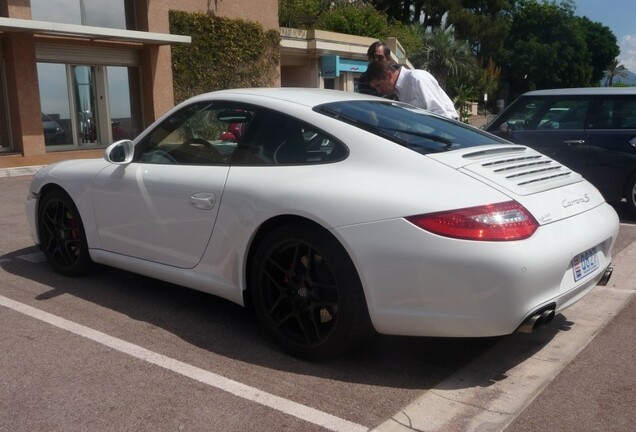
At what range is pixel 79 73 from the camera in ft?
55.8

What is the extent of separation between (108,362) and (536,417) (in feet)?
7.24

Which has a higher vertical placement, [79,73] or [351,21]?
[351,21]

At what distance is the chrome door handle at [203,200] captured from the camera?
12.6 feet

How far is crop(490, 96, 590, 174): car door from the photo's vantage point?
7914mm

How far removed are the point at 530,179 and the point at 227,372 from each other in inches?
75.1

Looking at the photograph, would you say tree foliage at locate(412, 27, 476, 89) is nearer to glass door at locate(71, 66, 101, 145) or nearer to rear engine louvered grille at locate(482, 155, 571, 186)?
glass door at locate(71, 66, 101, 145)

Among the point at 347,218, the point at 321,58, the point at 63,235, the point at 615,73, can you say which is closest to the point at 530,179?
the point at 347,218

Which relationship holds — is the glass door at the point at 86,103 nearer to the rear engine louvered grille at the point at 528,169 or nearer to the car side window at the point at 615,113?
the car side window at the point at 615,113

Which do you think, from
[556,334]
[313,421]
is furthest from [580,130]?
[313,421]

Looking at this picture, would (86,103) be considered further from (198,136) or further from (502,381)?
(502,381)

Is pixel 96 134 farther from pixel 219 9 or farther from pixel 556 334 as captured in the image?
pixel 556 334

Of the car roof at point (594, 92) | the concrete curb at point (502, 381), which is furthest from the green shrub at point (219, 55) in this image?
the concrete curb at point (502, 381)

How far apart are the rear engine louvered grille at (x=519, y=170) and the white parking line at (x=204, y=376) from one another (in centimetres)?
143

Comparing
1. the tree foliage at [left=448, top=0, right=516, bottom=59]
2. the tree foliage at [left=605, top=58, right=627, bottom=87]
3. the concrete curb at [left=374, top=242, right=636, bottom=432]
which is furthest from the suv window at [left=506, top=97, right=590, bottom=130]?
the tree foliage at [left=605, top=58, right=627, bottom=87]
